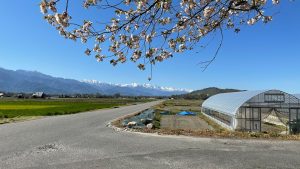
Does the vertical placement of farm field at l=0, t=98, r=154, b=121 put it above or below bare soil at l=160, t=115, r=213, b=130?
above

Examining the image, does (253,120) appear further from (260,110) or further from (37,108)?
(37,108)

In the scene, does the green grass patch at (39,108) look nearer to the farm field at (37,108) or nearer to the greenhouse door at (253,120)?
the farm field at (37,108)

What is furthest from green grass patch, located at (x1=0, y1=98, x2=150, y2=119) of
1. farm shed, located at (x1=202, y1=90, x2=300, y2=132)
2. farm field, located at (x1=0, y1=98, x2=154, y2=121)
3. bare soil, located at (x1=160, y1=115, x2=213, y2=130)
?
farm shed, located at (x1=202, y1=90, x2=300, y2=132)

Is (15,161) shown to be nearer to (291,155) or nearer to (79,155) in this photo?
(79,155)

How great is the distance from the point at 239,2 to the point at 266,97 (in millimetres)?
28483

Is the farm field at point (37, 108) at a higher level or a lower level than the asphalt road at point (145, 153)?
higher

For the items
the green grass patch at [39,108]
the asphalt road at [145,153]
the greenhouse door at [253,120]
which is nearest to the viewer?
the asphalt road at [145,153]

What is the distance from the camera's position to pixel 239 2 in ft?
22.2

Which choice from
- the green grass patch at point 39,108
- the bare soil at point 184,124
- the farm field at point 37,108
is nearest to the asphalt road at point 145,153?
the bare soil at point 184,124

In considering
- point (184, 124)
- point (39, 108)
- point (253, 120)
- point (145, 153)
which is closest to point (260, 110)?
point (253, 120)

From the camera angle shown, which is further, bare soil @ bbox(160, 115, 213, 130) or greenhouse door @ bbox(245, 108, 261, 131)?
bare soil @ bbox(160, 115, 213, 130)

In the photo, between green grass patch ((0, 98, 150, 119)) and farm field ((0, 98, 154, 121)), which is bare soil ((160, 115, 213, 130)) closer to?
farm field ((0, 98, 154, 121))

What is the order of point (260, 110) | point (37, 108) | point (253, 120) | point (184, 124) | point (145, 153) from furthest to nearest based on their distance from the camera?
point (37, 108), point (184, 124), point (260, 110), point (253, 120), point (145, 153)

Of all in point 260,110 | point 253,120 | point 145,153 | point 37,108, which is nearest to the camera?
point 145,153
